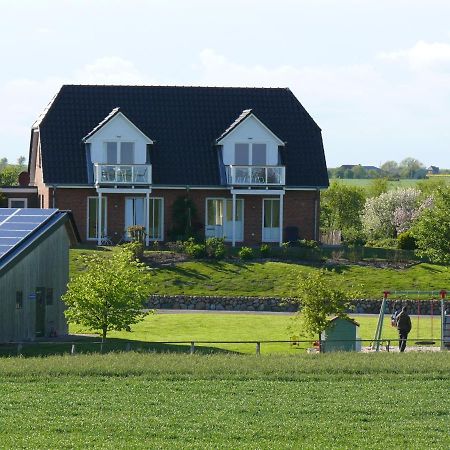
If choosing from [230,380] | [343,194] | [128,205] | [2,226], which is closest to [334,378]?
[230,380]

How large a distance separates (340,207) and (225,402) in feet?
215

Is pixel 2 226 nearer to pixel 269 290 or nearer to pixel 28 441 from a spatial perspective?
pixel 269 290

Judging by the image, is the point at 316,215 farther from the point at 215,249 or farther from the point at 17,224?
the point at 17,224

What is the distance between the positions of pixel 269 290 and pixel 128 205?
1218 cm

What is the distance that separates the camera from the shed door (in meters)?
44.9

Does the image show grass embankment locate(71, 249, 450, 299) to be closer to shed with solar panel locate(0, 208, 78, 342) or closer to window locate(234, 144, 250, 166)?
window locate(234, 144, 250, 166)

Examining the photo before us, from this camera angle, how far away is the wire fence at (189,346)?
4003 cm

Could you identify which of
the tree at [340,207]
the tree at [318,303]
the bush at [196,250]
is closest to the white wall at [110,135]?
the bush at [196,250]

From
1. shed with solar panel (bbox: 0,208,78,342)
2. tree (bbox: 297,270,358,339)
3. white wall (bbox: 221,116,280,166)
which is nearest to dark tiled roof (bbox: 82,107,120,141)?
Result: white wall (bbox: 221,116,280,166)

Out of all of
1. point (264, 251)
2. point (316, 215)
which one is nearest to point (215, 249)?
point (264, 251)

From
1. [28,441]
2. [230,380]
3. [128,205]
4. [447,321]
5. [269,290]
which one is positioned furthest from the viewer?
[128,205]

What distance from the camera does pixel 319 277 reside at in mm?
43312

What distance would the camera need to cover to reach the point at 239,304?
56.0m

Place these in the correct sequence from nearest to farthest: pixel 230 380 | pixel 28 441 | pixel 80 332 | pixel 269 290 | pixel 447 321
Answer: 1. pixel 28 441
2. pixel 230 380
3. pixel 447 321
4. pixel 80 332
5. pixel 269 290
